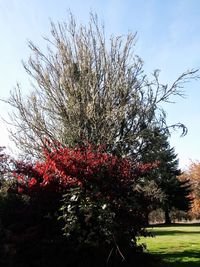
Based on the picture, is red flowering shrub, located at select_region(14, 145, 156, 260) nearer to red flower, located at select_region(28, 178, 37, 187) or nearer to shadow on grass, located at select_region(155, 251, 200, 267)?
red flower, located at select_region(28, 178, 37, 187)

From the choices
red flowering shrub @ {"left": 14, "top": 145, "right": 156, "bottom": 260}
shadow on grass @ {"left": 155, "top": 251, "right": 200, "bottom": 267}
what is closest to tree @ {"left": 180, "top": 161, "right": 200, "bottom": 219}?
shadow on grass @ {"left": 155, "top": 251, "right": 200, "bottom": 267}

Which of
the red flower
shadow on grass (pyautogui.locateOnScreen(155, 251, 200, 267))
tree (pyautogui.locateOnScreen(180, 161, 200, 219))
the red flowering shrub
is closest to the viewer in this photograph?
the red flowering shrub

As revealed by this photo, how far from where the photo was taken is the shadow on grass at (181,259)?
9.18 metres

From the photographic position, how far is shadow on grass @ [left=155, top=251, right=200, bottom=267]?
30.1 ft

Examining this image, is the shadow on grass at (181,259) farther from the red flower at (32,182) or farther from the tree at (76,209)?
the red flower at (32,182)

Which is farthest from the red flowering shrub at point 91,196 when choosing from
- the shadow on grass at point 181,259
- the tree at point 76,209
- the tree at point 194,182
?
the tree at point 194,182

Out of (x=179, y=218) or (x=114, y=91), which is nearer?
(x=114, y=91)

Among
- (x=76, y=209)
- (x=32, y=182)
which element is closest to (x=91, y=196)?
(x=76, y=209)

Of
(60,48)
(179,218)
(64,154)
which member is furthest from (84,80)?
(179,218)

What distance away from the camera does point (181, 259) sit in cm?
1017

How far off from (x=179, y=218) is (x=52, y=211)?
51616mm

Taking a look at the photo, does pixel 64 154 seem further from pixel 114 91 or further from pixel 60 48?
pixel 60 48

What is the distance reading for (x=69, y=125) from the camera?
13.1m

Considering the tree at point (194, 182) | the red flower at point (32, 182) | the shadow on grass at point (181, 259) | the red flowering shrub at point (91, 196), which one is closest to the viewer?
the red flowering shrub at point (91, 196)
